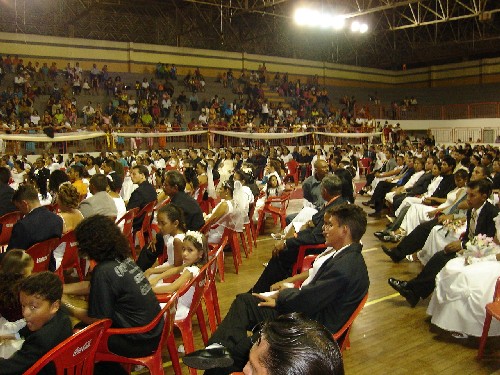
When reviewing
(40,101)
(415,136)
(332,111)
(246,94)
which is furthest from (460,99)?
(40,101)

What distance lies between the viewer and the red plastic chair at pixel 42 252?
3.80 m

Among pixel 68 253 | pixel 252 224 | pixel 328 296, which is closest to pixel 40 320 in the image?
pixel 328 296

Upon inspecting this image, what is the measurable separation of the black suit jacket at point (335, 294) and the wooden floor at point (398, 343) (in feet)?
2.55

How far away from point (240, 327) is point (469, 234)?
2354mm

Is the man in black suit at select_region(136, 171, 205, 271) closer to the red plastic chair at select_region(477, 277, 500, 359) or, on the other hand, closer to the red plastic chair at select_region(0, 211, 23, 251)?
the red plastic chair at select_region(0, 211, 23, 251)

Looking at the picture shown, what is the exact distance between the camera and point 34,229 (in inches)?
153

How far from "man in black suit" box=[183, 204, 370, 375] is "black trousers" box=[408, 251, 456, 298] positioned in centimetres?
154

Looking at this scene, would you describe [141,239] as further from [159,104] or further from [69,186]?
[159,104]

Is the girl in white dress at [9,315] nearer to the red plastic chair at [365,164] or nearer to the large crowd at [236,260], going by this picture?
the large crowd at [236,260]

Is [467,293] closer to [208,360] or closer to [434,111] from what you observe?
[208,360]

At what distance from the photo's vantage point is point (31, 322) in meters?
2.22

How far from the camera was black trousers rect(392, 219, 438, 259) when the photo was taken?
5.32 metres

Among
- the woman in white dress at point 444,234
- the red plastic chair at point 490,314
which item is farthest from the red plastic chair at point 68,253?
the woman in white dress at point 444,234

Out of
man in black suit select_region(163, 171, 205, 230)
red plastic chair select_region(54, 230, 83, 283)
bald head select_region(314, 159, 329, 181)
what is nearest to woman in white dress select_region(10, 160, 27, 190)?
red plastic chair select_region(54, 230, 83, 283)
